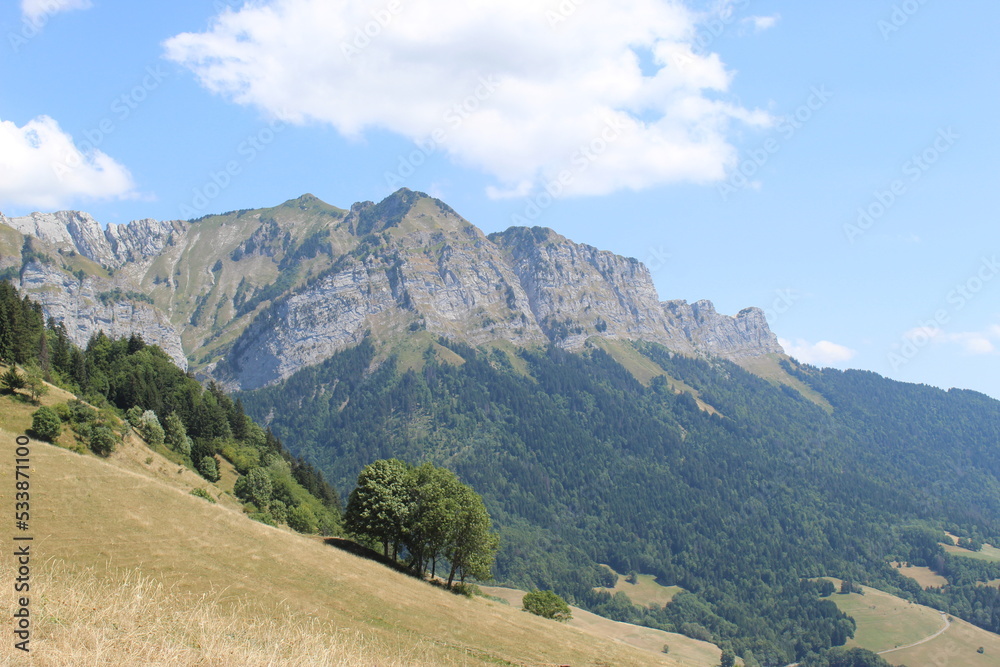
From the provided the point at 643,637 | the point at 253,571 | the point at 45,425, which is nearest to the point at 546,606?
the point at 253,571

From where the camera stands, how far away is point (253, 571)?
140 ft

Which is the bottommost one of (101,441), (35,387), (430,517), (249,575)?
(249,575)

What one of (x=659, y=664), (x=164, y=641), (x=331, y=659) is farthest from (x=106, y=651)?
(x=659, y=664)

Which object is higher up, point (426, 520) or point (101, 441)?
point (426, 520)

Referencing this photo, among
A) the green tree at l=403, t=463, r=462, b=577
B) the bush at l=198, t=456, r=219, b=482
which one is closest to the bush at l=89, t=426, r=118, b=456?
the bush at l=198, t=456, r=219, b=482

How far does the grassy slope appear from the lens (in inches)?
1398

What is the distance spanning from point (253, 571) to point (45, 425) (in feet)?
124

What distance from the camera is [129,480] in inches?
2072

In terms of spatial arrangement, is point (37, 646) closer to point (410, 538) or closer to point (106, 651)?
point (106, 651)

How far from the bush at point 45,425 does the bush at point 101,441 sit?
12.2 ft

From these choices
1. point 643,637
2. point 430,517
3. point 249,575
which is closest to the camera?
point 249,575

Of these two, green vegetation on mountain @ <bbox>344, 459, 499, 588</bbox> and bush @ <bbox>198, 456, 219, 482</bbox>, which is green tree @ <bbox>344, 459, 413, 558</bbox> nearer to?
green vegetation on mountain @ <bbox>344, 459, 499, 588</bbox>

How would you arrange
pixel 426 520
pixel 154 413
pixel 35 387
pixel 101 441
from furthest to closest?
pixel 154 413 < pixel 35 387 < pixel 101 441 < pixel 426 520

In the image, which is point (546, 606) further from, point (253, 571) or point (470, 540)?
point (253, 571)
